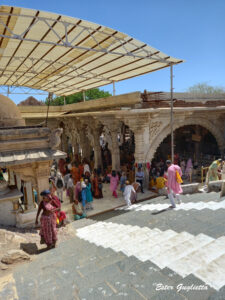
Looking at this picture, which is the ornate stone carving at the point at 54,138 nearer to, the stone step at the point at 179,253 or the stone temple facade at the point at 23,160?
the stone temple facade at the point at 23,160

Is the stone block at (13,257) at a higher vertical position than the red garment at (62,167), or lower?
higher

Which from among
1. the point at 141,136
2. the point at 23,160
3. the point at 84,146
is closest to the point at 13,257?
the point at 23,160

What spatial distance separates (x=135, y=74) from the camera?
11.9 metres

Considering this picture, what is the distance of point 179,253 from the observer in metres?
2.86

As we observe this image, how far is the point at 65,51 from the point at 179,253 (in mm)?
9135

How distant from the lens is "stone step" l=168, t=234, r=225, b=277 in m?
2.45

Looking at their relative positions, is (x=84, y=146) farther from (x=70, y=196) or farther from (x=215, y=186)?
(x=215, y=186)

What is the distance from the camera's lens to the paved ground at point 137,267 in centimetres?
222

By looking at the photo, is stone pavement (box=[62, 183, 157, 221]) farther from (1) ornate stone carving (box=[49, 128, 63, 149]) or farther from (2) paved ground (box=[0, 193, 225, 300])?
(2) paved ground (box=[0, 193, 225, 300])

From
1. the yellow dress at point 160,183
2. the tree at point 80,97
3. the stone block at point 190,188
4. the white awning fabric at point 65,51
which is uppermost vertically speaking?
the tree at point 80,97

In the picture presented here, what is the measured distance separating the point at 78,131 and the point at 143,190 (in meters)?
7.30

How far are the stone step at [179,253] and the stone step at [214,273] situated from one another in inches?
7.2

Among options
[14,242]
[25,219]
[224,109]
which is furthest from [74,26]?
[224,109]

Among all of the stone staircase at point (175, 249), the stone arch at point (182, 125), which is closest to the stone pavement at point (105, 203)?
the stone arch at point (182, 125)
